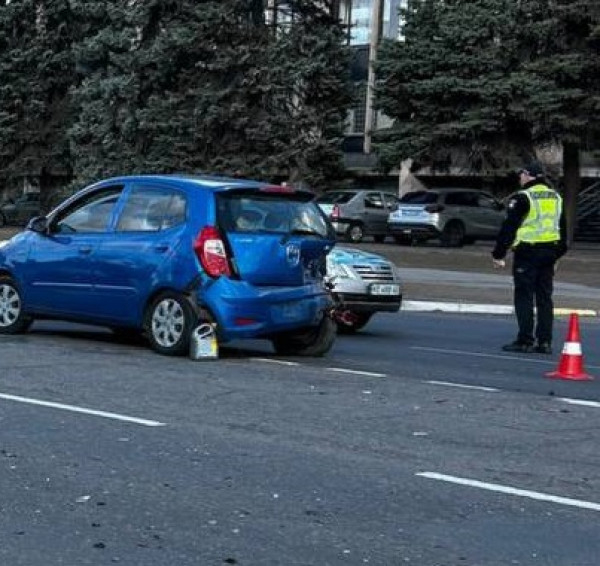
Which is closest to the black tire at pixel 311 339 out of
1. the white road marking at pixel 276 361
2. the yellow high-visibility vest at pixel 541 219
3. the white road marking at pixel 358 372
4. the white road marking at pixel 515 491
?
the white road marking at pixel 276 361

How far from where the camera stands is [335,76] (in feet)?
Answer: 120

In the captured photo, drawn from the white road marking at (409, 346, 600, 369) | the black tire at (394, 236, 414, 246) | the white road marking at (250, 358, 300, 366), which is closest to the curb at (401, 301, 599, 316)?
the white road marking at (409, 346, 600, 369)

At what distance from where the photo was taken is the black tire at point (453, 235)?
33500 millimetres

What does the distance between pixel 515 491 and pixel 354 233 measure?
98.5 feet

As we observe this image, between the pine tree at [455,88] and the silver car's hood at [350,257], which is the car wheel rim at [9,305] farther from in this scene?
the pine tree at [455,88]

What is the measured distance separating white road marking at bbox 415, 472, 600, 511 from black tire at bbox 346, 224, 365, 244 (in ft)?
97.1

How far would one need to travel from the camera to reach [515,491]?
242 inches

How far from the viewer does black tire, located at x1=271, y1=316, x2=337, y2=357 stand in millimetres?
11328

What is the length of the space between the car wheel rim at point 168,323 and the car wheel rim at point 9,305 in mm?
1964

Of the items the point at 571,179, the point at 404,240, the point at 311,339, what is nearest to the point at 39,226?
the point at 311,339

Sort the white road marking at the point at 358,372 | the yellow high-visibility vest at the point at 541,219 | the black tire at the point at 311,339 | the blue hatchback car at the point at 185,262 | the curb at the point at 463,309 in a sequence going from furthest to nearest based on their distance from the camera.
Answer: the curb at the point at 463,309 < the yellow high-visibility vest at the point at 541,219 < the black tire at the point at 311,339 < the blue hatchback car at the point at 185,262 < the white road marking at the point at 358,372

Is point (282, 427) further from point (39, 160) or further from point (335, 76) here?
point (39, 160)

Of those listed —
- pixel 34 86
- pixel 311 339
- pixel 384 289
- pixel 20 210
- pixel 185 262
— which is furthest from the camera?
pixel 20 210

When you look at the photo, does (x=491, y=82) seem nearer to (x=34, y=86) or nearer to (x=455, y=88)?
(x=455, y=88)
